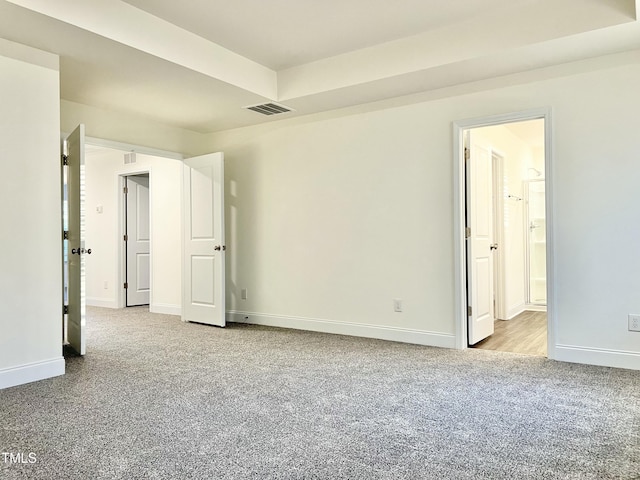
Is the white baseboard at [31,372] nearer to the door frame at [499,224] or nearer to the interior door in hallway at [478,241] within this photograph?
the interior door in hallway at [478,241]

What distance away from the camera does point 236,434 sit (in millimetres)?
2275

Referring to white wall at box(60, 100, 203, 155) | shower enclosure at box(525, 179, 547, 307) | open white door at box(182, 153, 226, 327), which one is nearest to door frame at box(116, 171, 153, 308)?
white wall at box(60, 100, 203, 155)

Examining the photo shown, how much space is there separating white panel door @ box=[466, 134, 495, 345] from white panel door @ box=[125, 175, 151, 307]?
5073mm

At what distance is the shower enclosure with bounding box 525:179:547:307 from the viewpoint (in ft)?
23.0

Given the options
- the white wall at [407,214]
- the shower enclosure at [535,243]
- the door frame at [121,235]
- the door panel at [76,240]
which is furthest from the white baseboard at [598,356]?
the door frame at [121,235]

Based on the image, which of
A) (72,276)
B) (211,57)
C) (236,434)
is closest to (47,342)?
(72,276)

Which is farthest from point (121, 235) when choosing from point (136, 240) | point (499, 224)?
point (499, 224)

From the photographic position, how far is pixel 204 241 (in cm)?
550

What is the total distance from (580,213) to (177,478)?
3345 millimetres

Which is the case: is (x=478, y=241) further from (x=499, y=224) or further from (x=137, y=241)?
(x=137, y=241)

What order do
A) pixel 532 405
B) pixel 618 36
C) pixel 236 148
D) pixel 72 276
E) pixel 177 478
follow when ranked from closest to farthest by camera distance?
pixel 177 478 < pixel 532 405 < pixel 618 36 < pixel 72 276 < pixel 236 148

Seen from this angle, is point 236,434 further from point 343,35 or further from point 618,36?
point 618,36

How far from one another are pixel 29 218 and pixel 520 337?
15.0 feet

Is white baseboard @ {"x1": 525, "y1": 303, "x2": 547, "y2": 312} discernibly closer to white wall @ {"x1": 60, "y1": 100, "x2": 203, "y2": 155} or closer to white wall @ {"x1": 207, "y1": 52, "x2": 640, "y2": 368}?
white wall @ {"x1": 207, "y1": 52, "x2": 640, "y2": 368}
